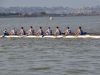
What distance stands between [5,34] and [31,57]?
50.3ft

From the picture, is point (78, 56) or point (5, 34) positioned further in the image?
point (5, 34)

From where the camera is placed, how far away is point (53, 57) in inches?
975

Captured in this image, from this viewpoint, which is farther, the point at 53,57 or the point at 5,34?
the point at 5,34

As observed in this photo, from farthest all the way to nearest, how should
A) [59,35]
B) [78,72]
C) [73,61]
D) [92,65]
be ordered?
[59,35] < [73,61] < [92,65] < [78,72]

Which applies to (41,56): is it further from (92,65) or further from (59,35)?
(59,35)

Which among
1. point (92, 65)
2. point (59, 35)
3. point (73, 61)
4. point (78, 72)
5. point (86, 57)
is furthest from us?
point (59, 35)

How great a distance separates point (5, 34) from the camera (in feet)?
131

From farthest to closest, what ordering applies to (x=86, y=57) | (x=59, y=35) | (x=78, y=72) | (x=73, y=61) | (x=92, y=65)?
1. (x=59, y=35)
2. (x=86, y=57)
3. (x=73, y=61)
4. (x=92, y=65)
5. (x=78, y=72)

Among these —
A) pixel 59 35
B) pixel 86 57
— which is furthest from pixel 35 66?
pixel 59 35

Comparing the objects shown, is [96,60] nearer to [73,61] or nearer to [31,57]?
[73,61]

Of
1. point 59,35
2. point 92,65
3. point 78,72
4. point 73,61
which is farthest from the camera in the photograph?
point 59,35

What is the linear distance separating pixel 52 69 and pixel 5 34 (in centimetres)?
1980

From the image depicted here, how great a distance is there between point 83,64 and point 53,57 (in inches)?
126

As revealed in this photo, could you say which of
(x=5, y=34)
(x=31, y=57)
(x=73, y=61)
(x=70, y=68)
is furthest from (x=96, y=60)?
(x=5, y=34)
